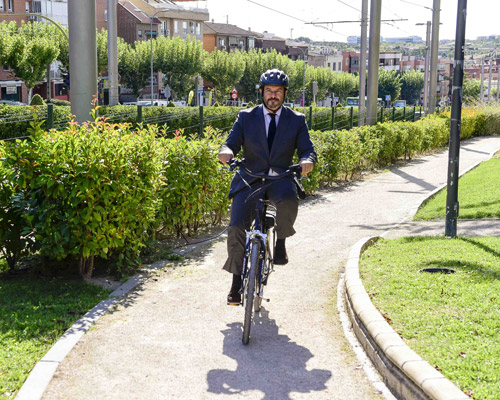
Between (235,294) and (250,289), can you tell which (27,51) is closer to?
(235,294)

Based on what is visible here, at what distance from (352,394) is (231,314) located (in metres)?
1.81

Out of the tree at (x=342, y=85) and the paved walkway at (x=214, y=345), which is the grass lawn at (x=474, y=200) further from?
the tree at (x=342, y=85)

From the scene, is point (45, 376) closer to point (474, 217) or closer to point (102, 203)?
point (102, 203)

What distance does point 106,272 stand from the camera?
7391 millimetres

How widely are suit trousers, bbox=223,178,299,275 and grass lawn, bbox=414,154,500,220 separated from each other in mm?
5726

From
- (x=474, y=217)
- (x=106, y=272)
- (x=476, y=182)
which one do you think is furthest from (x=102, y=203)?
(x=476, y=182)

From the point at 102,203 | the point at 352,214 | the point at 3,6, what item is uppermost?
the point at 3,6

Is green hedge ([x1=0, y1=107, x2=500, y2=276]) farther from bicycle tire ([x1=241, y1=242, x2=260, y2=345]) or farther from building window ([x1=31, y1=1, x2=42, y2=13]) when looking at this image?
building window ([x1=31, y1=1, x2=42, y2=13])

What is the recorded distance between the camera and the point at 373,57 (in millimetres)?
20969

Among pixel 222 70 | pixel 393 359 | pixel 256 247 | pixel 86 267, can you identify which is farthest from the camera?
pixel 222 70

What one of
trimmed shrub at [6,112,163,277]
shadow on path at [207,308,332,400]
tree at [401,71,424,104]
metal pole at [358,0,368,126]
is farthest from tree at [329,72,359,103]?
shadow on path at [207,308,332,400]

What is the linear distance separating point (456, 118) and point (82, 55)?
4.47 metres

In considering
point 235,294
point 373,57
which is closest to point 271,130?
point 235,294

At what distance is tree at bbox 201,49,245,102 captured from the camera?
79.3 metres
